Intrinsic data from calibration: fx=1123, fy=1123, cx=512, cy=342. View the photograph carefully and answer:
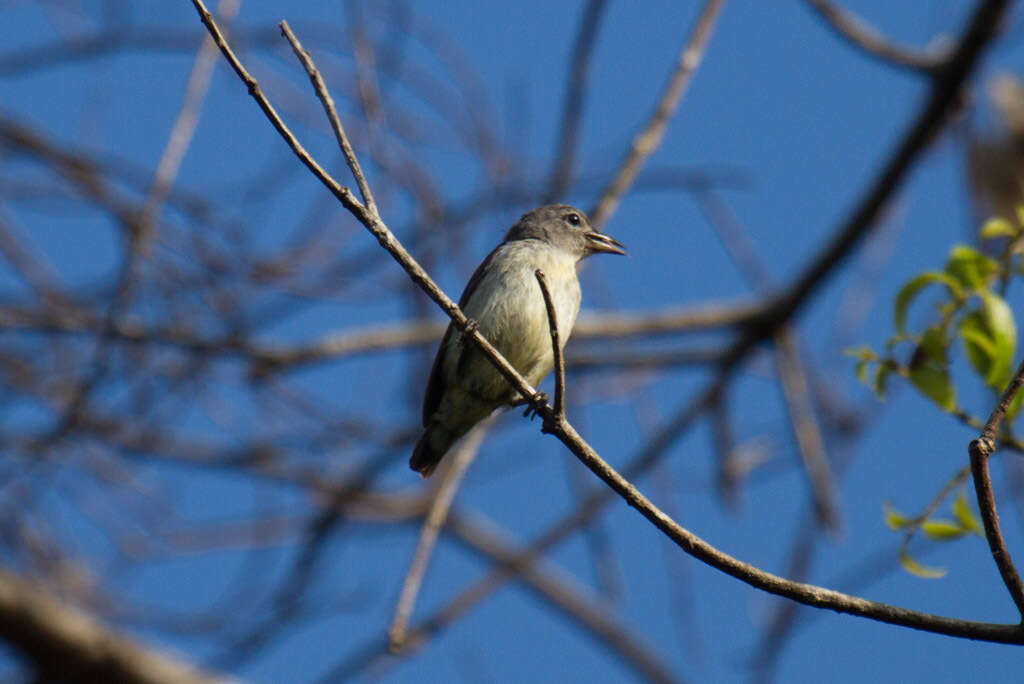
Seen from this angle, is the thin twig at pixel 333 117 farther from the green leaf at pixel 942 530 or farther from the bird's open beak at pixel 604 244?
the bird's open beak at pixel 604 244

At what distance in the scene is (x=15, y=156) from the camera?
4.99 m

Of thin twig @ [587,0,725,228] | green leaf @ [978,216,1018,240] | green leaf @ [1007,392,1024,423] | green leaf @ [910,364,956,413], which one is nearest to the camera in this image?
green leaf @ [1007,392,1024,423]

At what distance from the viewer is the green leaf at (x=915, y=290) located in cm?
228

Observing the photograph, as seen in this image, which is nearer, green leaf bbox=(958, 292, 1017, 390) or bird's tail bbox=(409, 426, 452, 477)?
green leaf bbox=(958, 292, 1017, 390)

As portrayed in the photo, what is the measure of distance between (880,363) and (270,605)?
365cm

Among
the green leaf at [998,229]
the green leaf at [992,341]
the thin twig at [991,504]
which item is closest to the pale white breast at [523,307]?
the green leaf at [998,229]

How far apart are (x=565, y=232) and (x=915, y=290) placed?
2.60 m

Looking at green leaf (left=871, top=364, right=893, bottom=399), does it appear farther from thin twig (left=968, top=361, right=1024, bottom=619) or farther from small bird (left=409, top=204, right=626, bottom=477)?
small bird (left=409, top=204, right=626, bottom=477)

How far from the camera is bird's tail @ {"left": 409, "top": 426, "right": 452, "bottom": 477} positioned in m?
4.28

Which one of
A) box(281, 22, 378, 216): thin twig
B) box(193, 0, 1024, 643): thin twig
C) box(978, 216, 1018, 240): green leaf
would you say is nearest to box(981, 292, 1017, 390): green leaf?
box(978, 216, 1018, 240): green leaf

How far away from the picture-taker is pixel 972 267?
7.47 feet

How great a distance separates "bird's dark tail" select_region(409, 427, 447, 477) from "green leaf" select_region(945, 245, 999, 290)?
2368mm

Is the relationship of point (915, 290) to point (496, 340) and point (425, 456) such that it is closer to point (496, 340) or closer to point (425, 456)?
point (496, 340)

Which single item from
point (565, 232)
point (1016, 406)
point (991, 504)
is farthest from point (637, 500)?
point (565, 232)
